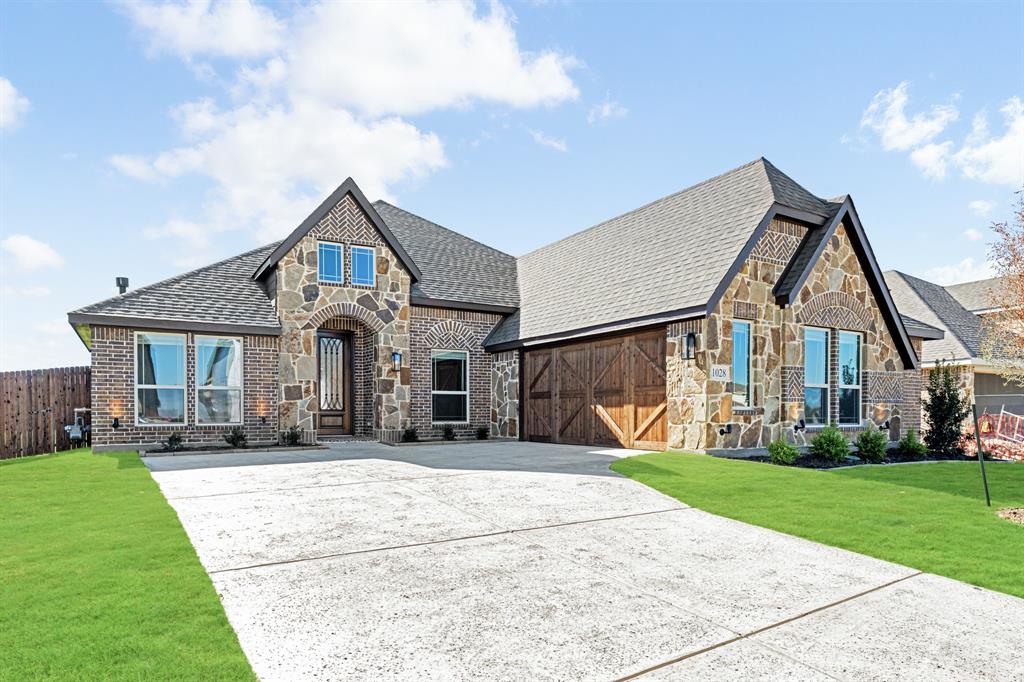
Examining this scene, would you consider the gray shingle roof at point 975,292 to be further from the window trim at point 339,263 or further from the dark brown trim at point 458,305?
the window trim at point 339,263

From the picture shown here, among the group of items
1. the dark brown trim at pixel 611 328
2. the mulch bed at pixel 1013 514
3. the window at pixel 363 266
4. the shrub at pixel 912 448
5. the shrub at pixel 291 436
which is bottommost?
the shrub at pixel 912 448

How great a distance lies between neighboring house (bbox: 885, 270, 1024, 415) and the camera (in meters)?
22.8

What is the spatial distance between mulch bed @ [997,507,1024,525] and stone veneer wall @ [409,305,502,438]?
13.1 metres

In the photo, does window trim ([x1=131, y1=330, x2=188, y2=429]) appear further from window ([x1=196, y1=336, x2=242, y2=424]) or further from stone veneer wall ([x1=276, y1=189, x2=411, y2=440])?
stone veneer wall ([x1=276, y1=189, x2=411, y2=440])

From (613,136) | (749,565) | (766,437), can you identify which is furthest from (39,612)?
(613,136)

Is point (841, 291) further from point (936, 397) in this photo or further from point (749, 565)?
point (749, 565)

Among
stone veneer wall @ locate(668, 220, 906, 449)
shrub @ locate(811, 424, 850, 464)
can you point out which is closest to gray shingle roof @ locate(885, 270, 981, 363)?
stone veneer wall @ locate(668, 220, 906, 449)

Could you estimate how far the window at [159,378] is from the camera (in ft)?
48.1

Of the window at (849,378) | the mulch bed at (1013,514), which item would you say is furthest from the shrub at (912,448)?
the mulch bed at (1013,514)

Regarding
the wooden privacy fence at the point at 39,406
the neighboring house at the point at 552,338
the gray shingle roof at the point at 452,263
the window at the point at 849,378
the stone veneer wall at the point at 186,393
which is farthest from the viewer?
the gray shingle roof at the point at 452,263

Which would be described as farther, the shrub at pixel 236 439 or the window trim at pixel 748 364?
the shrub at pixel 236 439

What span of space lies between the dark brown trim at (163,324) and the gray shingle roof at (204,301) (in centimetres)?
3

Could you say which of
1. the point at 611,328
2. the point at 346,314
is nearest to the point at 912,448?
the point at 611,328

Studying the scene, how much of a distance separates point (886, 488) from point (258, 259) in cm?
1672
